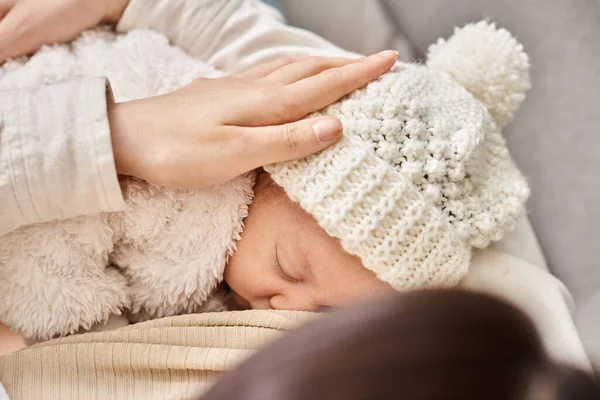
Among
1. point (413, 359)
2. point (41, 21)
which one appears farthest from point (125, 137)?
point (413, 359)

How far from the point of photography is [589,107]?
1.02 m

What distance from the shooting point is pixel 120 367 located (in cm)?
71

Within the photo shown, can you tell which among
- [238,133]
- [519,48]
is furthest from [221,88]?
[519,48]

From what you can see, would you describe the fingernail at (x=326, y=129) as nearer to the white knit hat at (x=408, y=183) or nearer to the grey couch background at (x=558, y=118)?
the white knit hat at (x=408, y=183)

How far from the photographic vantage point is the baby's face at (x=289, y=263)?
75 cm

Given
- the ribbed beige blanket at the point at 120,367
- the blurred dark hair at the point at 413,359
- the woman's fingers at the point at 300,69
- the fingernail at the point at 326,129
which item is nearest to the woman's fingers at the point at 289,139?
the fingernail at the point at 326,129

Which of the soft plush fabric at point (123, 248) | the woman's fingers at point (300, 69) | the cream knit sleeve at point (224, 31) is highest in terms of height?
the woman's fingers at point (300, 69)

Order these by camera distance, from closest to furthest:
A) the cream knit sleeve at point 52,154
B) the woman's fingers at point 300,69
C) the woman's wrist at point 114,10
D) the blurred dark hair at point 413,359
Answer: the blurred dark hair at point 413,359 → the cream knit sleeve at point 52,154 → the woman's fingers at point 300,69 → the woman's wrist at point 114,10

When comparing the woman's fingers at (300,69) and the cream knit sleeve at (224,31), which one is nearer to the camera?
the woman's fingers at (300,69)

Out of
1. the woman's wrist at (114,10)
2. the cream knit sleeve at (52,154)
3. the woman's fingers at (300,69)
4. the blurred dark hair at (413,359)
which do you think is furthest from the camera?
the woman's wrist at (114,10)

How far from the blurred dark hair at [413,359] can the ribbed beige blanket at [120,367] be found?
32 cm

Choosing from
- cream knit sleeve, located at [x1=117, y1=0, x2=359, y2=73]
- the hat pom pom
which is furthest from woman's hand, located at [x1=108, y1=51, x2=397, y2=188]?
cream knit sleeve, located at [x1=117, y1=0, x2=359, y2=73]

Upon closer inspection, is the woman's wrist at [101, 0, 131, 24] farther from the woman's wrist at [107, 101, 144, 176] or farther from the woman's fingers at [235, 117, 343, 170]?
the woman's fingers at [235, 117, 343, 170]

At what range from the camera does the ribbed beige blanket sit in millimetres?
701
